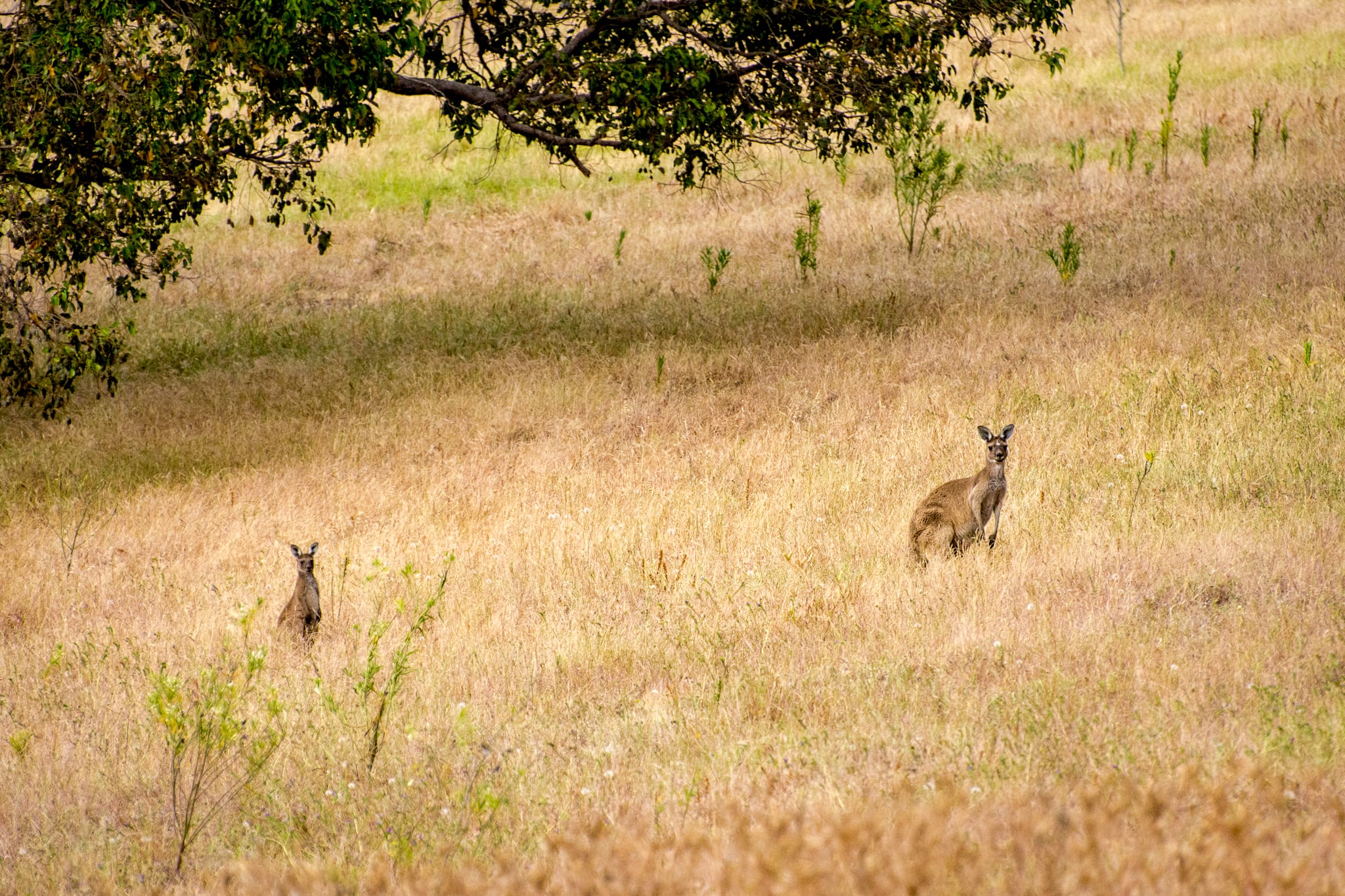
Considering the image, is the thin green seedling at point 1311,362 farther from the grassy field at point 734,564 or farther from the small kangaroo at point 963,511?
the small kangaroo at point 963,511

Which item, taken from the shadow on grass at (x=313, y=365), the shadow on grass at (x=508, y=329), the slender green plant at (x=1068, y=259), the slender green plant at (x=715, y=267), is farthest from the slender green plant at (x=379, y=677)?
the slender green plant at (x=1068, y=259)

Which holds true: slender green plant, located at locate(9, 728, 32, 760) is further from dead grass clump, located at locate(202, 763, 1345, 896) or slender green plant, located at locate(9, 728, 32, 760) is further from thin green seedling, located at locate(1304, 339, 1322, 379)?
thin green seedling, located at locate(1304, 339, 1322, 379)

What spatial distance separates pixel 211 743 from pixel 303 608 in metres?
2.53

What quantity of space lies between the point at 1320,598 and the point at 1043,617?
54.2 inches

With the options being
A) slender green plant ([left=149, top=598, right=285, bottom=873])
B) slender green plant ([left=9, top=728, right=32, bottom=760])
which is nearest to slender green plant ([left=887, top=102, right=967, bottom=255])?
slender green plant ([left=149, top=598, right=285, bottom=873])

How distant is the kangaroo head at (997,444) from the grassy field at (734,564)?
2.02 ft

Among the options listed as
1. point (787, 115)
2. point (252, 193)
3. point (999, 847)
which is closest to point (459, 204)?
point (252, 193)

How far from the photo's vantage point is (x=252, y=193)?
86.2 feet

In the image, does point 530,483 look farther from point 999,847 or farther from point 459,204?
point 459,204

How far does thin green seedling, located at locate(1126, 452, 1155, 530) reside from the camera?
26.7ft

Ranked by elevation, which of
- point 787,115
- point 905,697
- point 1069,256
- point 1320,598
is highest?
point 787,115

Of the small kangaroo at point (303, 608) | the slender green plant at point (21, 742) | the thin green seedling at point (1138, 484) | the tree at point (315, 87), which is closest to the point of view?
the slender green plant at point (21, 742)

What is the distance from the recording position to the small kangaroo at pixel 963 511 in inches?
316

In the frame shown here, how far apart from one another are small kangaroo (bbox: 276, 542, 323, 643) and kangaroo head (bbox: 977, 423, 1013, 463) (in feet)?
14.9
